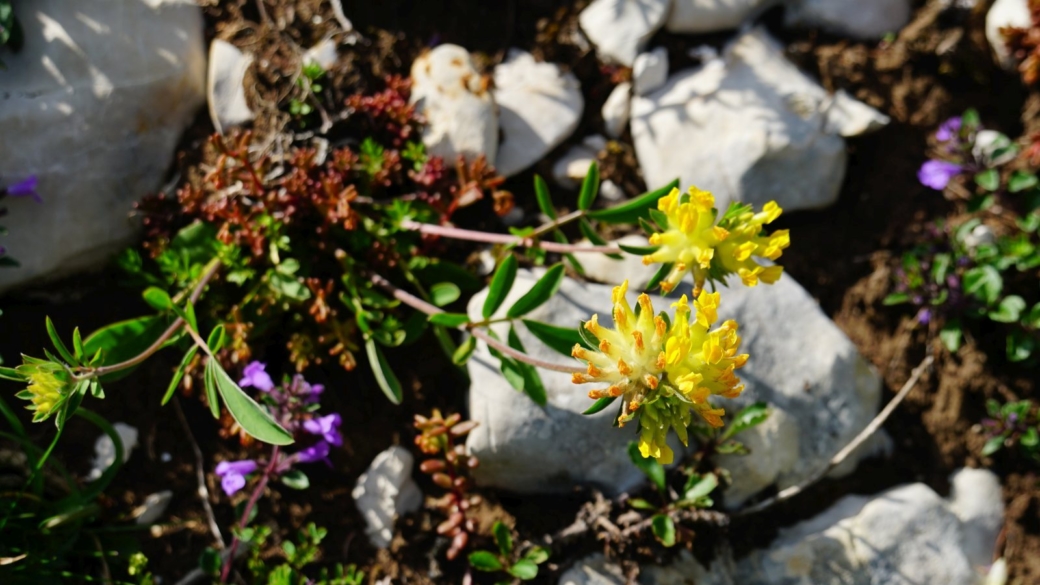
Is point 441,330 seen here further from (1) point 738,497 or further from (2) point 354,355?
(1) point 738,497

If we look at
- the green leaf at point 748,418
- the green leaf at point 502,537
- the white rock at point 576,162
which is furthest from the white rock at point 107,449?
the green leaf at point 748,418

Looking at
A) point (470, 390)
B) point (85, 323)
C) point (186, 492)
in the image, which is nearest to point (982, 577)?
point (470, 390)

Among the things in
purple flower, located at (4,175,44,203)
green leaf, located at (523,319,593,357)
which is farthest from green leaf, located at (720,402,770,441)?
purple flower, located at (4,175,44,203)

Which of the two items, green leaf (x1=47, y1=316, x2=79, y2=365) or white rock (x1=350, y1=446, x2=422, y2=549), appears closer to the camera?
green leaf (x1=47, y1=316, x2=79, y2=365)

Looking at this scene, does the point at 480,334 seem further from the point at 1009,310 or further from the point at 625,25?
the point at 1009,310

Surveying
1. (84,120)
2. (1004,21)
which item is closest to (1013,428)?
(1004,21)

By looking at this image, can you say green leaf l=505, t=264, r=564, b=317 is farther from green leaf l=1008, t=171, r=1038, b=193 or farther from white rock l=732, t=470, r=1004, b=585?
green leaf l=1008, t=171, r=1038, b=193

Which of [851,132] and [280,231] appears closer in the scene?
[280,231]
